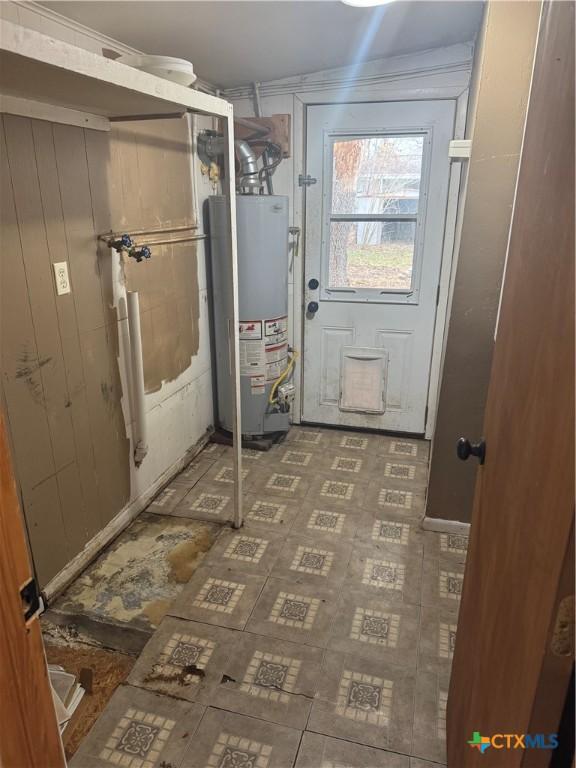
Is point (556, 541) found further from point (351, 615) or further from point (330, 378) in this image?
point (330, 378)

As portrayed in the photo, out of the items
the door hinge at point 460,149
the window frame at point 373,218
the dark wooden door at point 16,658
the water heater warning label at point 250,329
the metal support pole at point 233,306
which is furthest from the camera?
the water heater warning label at point 250,329

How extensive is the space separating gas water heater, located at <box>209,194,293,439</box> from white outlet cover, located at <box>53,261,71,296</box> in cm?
99

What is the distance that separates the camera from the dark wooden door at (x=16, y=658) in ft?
2.37

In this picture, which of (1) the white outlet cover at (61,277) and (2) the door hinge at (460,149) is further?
(2) the door hinge at (460,149)

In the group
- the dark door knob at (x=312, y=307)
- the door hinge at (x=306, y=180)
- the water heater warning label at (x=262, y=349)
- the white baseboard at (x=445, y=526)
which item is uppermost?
the door hinge at (x=306, y=180)

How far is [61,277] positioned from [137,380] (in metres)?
0.60

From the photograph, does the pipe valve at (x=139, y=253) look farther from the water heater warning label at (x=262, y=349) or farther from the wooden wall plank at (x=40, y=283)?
the water heater warning label at (x=262, y=349)

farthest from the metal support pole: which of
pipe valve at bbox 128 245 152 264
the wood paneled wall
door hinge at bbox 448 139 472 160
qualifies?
door hinge at bbox 448 139 472 160

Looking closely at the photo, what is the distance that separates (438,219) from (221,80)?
1.46m

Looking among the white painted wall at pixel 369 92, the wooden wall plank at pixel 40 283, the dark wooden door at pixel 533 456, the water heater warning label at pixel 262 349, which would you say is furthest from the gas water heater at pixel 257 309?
the dark wooden door at pixel 533 456

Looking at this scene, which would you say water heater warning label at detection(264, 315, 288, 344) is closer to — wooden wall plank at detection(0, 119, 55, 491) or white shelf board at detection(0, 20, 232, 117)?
white shelf board at detection(0, 20, 232, 117)

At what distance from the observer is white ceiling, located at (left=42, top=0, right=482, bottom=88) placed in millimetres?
1835

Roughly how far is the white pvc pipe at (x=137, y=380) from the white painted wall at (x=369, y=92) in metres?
1.33

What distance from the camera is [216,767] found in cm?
140
